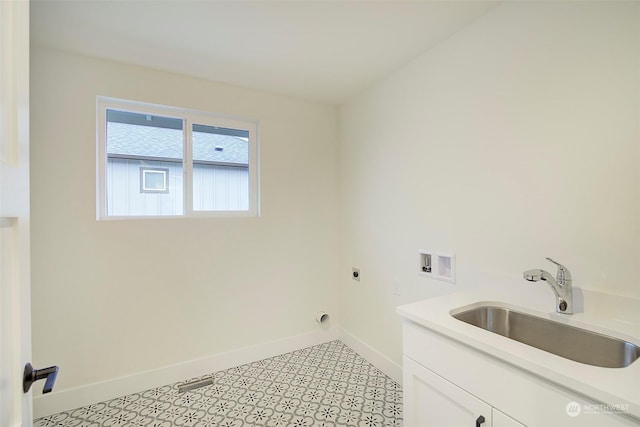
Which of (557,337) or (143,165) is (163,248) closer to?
(143,165)

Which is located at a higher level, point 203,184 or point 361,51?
point 361,51

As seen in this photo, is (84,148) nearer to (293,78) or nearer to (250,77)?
(250,77)

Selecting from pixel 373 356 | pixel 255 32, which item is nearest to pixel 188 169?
pixel 255 32

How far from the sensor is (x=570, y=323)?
1.14 metres

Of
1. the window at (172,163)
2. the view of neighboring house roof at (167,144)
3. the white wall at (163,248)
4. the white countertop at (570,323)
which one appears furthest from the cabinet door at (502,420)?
the view of neighboring house roof at (167,144)

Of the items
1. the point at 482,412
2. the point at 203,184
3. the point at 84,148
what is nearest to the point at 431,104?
the point at 482,412

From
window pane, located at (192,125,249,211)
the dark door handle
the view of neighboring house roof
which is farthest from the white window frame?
the dark door handle

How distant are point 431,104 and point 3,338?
2.20 meters

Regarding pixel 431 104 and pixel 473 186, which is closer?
pixel 473 186

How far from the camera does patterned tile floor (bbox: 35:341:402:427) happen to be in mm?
1797

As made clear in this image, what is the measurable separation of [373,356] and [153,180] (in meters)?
2.33

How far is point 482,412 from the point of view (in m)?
0.99

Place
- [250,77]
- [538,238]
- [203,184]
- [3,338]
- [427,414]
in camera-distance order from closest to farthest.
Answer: [3,338]
[427,414]
[538,238]
[250,77]
[203,184]

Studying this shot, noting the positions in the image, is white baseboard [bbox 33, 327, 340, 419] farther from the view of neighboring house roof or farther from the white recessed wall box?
the view of neighboring house roof
